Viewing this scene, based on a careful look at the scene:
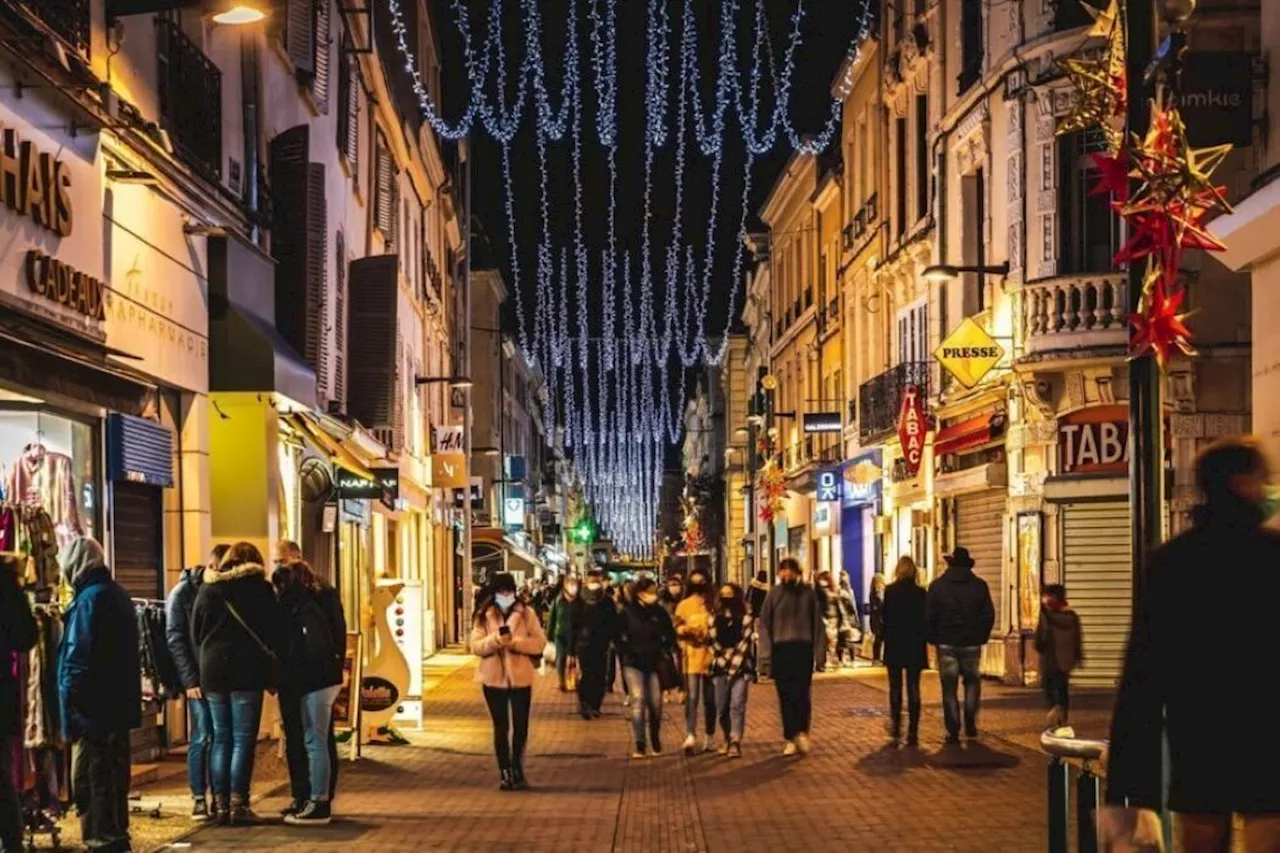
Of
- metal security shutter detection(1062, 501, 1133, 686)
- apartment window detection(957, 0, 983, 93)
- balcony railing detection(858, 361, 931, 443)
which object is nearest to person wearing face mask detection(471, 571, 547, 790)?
metal security shutter detection(1062, 501, 1133, 686)

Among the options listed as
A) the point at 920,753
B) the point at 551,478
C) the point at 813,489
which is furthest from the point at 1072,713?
the point at 551,478

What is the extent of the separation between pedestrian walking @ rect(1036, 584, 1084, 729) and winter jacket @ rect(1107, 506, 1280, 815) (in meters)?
13.7

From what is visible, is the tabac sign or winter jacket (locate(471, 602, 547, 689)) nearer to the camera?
winter jacket (locate(471, 602, 547, 689))

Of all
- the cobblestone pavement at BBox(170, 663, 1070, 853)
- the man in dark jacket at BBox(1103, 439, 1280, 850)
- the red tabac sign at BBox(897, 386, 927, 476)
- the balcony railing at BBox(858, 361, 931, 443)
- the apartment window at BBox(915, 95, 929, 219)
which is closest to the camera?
the man in dark jacket at BBox(1103, 439, 1280, 850)

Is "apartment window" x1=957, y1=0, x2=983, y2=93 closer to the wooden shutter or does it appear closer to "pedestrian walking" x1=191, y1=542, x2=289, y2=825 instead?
the wooden shutter

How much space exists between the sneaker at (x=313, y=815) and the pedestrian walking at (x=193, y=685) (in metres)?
0.56

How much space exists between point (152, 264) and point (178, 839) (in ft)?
20.7

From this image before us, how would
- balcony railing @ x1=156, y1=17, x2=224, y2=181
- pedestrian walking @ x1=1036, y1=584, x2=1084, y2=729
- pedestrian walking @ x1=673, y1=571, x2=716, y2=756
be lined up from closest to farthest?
balcony railing @ x1=156, y1=17, x2=224, y2=181, pedestrian walking @ x1=1036, y1=584, x2=1084, y2=729, pedestrian walking @ x1=673, y1=571, x2=716, y2=756

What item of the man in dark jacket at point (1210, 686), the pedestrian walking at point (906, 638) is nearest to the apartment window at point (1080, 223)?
the pedestrian walking at point (906, 638)

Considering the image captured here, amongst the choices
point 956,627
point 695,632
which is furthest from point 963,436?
point 956,627

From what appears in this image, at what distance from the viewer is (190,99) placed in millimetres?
18922

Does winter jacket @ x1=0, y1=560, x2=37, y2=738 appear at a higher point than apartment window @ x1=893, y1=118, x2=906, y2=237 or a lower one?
lower

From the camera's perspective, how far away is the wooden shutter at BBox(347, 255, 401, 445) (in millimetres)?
29266

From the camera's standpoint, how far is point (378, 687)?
64.8 feet
